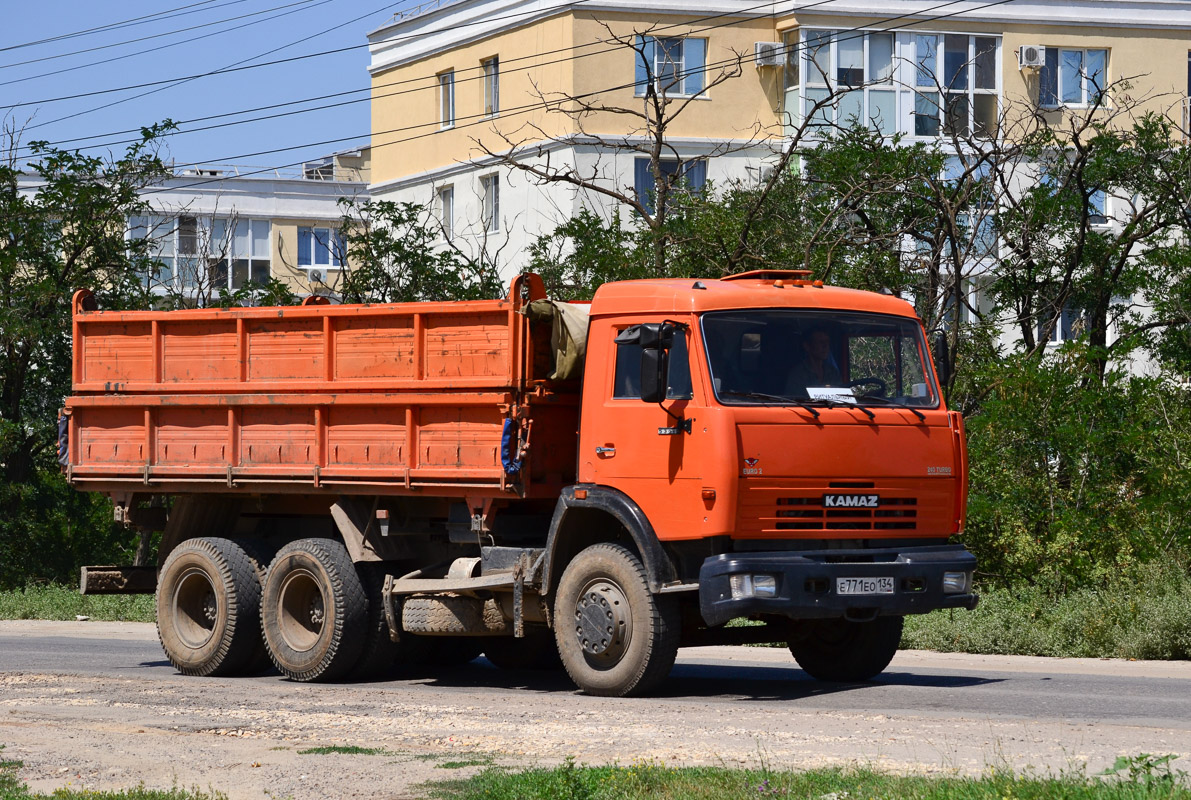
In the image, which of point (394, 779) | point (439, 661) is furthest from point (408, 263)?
point (394, 779)

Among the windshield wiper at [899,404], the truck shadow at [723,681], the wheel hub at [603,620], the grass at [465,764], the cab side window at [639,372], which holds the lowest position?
the truck shadow at [723,681]

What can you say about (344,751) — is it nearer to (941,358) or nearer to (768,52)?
(941,358)

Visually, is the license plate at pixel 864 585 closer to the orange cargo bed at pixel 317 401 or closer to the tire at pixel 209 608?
the orange cargo bed at pixel 317 401

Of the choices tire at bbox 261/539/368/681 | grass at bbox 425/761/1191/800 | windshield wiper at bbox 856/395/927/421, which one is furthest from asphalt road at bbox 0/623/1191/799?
windshield wiper at bbox 856/395/927/421

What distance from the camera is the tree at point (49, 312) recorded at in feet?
88.8

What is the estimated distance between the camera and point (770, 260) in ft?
77.9

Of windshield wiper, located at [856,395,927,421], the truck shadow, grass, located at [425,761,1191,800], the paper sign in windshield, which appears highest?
the paper sign in windshield

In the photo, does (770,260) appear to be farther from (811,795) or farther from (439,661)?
(811,795)

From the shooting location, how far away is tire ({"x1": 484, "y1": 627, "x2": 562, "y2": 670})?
14820 mm

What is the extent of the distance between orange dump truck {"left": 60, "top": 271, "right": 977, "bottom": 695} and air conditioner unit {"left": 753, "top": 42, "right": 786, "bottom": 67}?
28.4 meters

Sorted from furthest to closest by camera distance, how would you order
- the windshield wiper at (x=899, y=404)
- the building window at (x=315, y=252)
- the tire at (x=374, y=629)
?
the building window at (x=315, y=252), the tire at (x=374, y=629), the windshield wiper at (x=899, y=404)

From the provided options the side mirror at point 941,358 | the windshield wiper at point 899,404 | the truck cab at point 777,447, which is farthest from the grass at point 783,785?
the side mirror at point 941,358

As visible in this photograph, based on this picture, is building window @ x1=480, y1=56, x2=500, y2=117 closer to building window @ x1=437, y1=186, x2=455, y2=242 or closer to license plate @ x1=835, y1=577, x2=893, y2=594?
building window @ x1=437, y1=186, x2=455, y2=242

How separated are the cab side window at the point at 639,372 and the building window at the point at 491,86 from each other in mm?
32503
